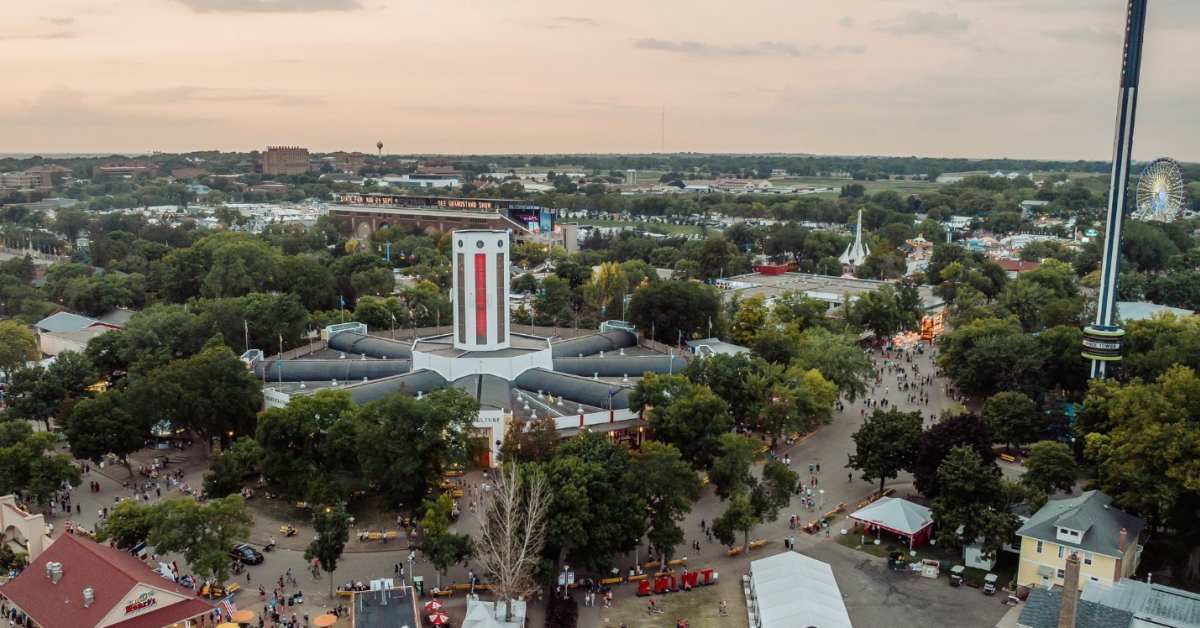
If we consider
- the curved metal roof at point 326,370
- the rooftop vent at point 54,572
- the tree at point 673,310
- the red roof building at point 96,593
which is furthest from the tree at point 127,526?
the tree at point 673,310

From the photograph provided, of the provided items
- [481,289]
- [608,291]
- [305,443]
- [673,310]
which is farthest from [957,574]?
[608,291]

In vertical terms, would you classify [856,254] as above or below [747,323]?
above

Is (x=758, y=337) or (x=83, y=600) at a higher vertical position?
(x=758, y=337)

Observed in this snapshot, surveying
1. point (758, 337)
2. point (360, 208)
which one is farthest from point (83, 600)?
point (360, 208)

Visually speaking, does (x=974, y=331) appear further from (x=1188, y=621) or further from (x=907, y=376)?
(x=1188, y=621)

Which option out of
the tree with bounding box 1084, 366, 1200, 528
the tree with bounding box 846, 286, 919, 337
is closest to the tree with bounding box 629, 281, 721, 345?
the tree with bounding box 846, 286, 919, 337

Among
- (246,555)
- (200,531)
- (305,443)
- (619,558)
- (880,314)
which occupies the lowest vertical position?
(619,558)

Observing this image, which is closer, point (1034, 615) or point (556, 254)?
point (1034, 615)

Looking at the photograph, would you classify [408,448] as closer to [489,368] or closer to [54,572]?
[54,572]
